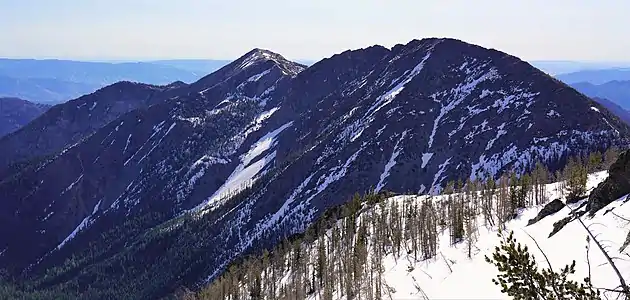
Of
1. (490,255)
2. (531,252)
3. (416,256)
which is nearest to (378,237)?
(416,256)

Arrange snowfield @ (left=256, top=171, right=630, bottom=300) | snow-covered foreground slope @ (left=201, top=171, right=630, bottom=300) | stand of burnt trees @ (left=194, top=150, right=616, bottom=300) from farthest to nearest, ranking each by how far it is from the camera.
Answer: stand of burnt trees @ (left=194, top=150, right=616, bottom=300), snow-covered foreground slope @ (left=201, top=171, right=630, bottom=300), snowfield @ (left=256, top=171, right=630, bottom=300)

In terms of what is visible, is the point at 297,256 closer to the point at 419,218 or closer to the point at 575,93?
the point at 419,218

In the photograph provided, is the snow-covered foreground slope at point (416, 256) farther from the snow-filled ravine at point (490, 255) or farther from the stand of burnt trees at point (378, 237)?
the stand of burnt trees at point (378, 237)

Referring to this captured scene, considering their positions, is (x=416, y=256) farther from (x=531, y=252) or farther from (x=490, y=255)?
(x=531, y=252)

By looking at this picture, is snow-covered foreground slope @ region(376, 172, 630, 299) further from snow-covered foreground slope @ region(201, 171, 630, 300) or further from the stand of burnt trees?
the stand of burnt trees

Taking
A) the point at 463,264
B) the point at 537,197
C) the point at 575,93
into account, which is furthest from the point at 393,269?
the point at 575,93

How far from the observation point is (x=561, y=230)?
126 feet

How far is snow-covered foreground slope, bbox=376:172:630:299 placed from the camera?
84.4 ft

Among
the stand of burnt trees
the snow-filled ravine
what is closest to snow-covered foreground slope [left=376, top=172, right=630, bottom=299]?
the snow-filled ravine

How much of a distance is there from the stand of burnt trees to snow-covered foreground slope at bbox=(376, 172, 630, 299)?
1786 mm

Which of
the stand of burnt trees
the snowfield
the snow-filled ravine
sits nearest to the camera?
the snowfield

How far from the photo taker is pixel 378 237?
97562 millimetres

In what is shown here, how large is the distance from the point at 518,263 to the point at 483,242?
50236mm

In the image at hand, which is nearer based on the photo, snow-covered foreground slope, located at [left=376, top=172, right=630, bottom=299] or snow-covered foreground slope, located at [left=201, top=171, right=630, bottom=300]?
snow-covered foreground slope, located at [left=376, top=172, right=630, bottom=299]
